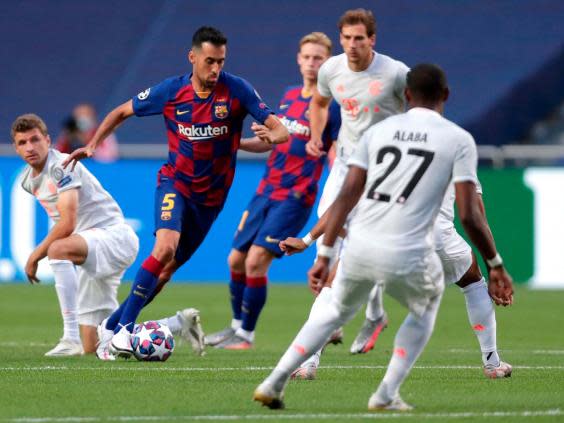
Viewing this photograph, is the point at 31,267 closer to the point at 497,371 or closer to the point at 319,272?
the point at 497,371

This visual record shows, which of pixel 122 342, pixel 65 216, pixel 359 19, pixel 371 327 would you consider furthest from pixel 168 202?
pixel 371 327

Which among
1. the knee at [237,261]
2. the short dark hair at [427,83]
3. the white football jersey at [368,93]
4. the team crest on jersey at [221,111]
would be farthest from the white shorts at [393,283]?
the knee at [237,261]

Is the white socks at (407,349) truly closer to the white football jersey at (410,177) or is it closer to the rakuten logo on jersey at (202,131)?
the white football jersey at (410,177)

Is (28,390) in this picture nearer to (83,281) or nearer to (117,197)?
(83,281)

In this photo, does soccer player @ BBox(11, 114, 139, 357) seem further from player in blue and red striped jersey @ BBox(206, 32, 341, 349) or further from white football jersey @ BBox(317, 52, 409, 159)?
white football jersey @ BBox(317, 52, 409, 159)

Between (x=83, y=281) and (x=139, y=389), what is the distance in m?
3.51

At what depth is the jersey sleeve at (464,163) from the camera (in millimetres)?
6504

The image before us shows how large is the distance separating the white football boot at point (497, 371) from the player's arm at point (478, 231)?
1.95 metres

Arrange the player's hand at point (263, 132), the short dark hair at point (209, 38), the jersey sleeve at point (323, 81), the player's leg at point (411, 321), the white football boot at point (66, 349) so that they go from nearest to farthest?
1. the player's leg at point (411, 321)
2. the jersey sleeve at point (323, 81)
3. the player's hand at point (263, 132)
4. the short dark hair at point (209, 38)
5. the white football boot at point (66, 349)

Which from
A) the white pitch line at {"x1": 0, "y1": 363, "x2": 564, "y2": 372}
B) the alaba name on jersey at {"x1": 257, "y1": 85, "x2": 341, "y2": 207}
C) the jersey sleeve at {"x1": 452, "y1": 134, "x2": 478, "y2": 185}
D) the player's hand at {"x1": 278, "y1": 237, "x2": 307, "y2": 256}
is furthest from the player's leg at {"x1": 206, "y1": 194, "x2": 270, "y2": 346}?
the jersey sleeve at {"x1": 452, "y1": 134, "x2": 478, "y2": 185}

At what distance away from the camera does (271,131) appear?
9.23 metres

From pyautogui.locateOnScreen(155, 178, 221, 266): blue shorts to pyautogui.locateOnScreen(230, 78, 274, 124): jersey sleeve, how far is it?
0.81 meters

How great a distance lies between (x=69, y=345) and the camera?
34.0 ft

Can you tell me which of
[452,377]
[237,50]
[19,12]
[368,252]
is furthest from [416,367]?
[19,12]
